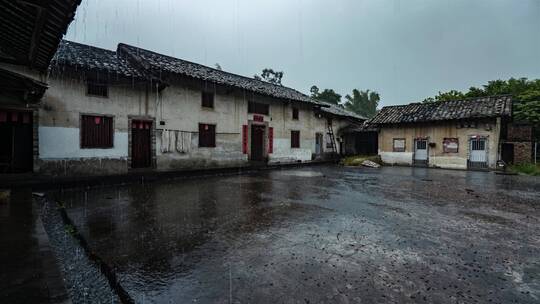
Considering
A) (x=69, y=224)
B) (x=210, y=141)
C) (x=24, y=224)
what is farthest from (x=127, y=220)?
(x=210, y=141)

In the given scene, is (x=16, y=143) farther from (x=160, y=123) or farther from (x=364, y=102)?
(x=364, y=102)

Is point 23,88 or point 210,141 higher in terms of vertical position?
point 23,88

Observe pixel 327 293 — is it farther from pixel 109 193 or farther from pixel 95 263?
pixel 109 193

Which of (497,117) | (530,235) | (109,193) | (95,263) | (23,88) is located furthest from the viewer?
(497,117)

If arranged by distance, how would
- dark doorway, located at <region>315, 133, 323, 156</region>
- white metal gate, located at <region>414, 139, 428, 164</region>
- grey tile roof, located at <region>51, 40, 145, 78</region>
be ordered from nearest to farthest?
grey tile roof, located at <region>51, 40, 145, 78</region>, white metal gate, located at <region>414, 139, 428, 164</region>, dark doorway, located at <region>315, 133, 323, 156</region>

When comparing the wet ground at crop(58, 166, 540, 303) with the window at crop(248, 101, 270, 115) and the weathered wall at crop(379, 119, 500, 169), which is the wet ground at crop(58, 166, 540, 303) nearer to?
the window at crop(248, 101, 270, 115)

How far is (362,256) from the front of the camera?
3.66 meters

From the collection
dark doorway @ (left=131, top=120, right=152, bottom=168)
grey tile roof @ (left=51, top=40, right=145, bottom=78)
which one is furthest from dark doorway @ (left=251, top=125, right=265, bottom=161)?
grey tile roof @ (left=51, top=40, right=145, bottom=78)

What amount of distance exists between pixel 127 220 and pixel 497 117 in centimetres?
1935

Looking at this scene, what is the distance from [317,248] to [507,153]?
64.8 ft

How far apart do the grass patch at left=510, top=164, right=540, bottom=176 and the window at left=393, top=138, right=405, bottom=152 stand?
6.10m

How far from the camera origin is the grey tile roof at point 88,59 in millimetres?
10054

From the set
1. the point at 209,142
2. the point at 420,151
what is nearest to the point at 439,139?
the point at 420,151

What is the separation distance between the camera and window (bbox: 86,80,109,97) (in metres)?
11.0
